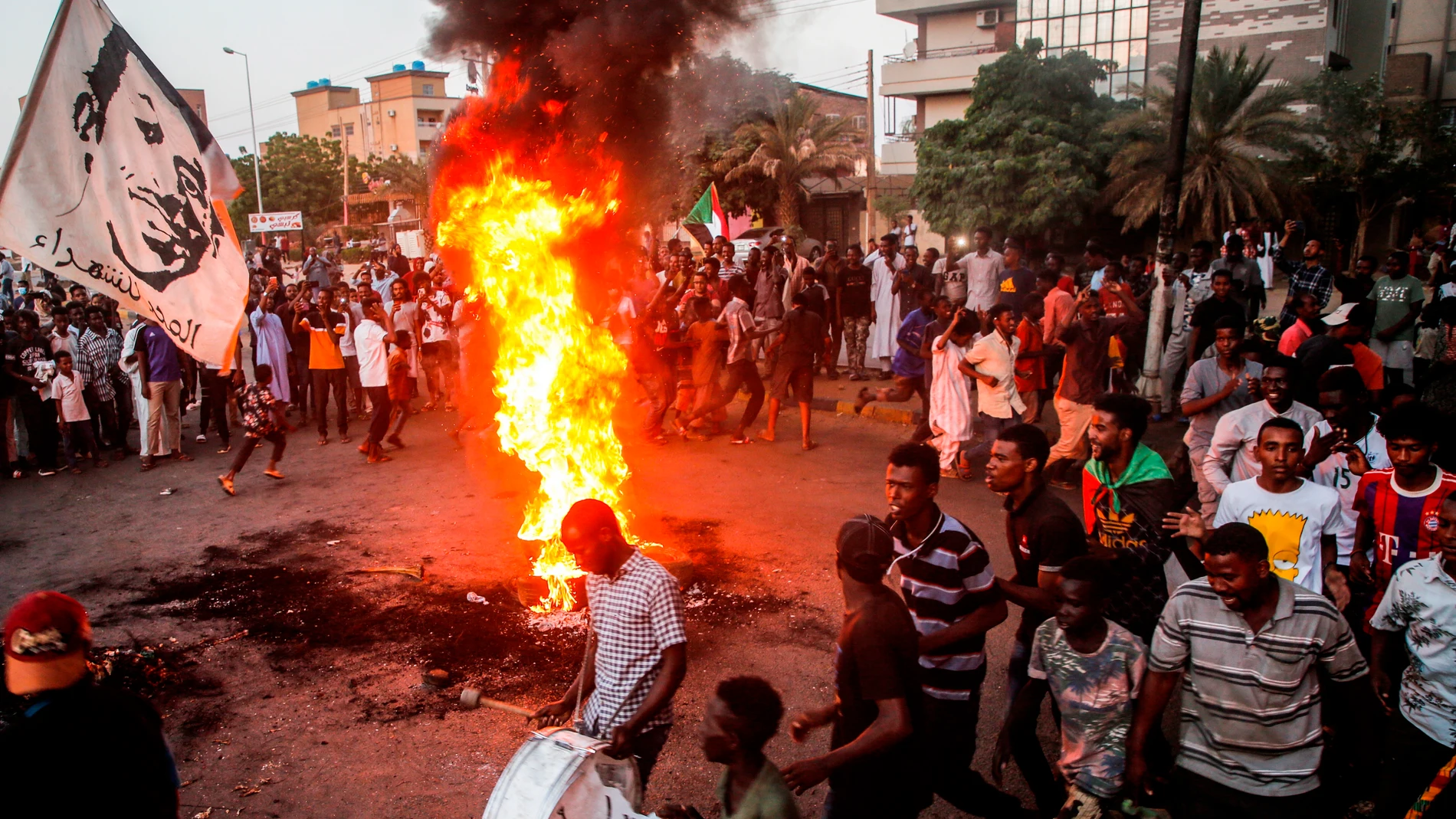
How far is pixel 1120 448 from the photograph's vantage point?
429 centimetres

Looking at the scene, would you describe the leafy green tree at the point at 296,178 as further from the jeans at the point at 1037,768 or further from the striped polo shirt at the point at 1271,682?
the striped polo shirt at the point at 1271,682

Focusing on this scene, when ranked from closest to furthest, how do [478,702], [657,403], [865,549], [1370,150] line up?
[865,549] < [478,702] < [657,403] < [1370,150]

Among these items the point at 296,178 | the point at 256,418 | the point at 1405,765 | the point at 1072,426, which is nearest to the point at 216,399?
the point at 256,418

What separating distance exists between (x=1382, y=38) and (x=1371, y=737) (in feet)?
139

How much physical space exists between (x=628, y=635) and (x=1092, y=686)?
5.41 feet

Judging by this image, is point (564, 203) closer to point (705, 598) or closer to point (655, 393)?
point (705, 598)

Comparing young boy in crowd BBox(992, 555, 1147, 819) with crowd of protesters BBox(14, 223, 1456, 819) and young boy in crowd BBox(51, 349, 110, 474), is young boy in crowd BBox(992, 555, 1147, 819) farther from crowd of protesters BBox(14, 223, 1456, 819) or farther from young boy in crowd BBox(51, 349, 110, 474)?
young boy in crowd BBox(51, 349, 110, 474)

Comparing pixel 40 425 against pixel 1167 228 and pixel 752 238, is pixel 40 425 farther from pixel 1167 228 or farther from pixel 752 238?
pixel 752 238

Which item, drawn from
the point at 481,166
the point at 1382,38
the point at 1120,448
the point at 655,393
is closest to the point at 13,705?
the point at 1120,448

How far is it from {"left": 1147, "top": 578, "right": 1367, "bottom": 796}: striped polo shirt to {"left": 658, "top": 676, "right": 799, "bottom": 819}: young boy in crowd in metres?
1.44

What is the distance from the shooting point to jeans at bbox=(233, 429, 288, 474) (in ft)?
33.6

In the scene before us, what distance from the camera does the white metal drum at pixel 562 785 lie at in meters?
2.90

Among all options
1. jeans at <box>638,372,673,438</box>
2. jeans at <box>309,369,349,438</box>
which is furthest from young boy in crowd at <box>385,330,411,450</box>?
jeans at <box>638,372,673,438</box>

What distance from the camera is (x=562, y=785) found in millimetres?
2914
